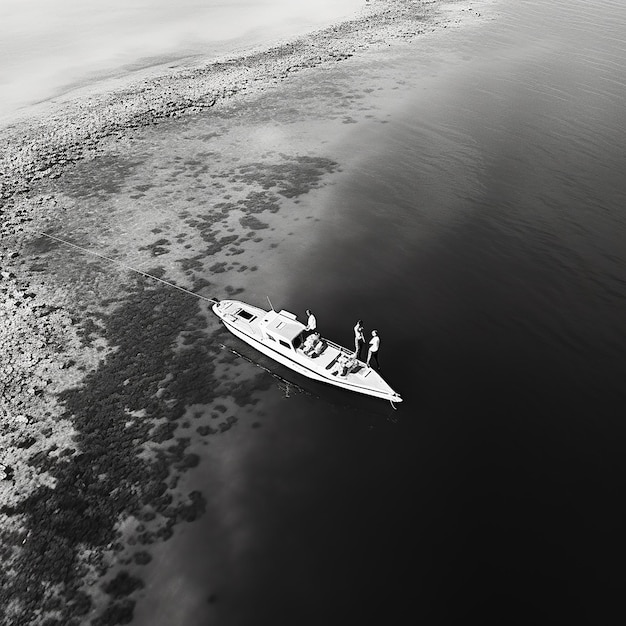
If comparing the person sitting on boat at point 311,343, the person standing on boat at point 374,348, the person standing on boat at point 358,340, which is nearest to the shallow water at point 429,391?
the person standing on boat at point 374,348

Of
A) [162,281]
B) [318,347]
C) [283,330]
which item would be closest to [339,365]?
[318,347]

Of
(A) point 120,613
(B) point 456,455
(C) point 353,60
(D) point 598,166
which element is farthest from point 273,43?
(A) point 120,613

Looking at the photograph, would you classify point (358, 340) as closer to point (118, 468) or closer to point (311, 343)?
point (311, 343)

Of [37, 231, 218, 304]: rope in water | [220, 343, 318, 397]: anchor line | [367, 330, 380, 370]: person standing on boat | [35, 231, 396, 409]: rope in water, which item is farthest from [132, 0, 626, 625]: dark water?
[37, 231, 218, 304]: rope in water

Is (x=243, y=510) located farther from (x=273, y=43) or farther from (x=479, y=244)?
(x=273, y=43)

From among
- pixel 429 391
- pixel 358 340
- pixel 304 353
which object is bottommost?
pixel 429 391

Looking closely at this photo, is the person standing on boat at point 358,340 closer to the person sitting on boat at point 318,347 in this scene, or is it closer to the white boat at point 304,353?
the white boat at point 304,353
